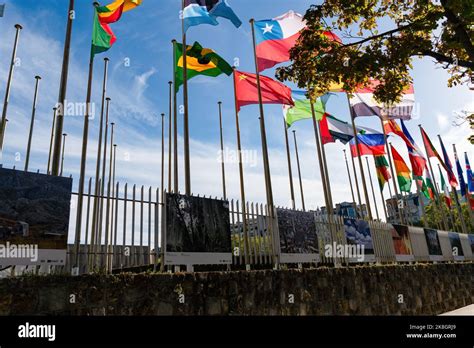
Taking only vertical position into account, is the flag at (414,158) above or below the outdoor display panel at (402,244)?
above

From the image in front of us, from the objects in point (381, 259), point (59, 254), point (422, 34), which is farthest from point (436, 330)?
point (381, 259)

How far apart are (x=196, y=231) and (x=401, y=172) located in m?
20.7

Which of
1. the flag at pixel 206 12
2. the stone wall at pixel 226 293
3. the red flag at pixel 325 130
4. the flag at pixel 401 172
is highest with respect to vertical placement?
the flag at pixel 206 12

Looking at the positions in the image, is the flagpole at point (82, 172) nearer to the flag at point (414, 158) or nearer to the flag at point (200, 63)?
the flag at point (200, 63)

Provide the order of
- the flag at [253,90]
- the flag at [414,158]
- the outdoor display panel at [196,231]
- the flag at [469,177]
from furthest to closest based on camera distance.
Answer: the flag at [469,177]
the flag at [414,158]
the flag at [253,90]
the outdoor display panel at [196,231]

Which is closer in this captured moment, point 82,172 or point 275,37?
point 82,172

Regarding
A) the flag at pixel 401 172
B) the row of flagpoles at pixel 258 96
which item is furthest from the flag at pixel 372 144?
the flag at pixel 401 172

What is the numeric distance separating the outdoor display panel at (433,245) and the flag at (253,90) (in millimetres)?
10881

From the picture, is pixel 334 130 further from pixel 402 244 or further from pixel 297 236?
pixel 297 236

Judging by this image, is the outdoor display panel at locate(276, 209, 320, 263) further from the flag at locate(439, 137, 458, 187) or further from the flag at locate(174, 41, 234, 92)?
the flag at locate(439, 137, 458, 187)

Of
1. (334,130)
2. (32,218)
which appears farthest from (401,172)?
(32,218)

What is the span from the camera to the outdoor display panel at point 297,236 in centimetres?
984

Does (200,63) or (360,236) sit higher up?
(200,63)

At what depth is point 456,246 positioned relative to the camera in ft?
72.9
